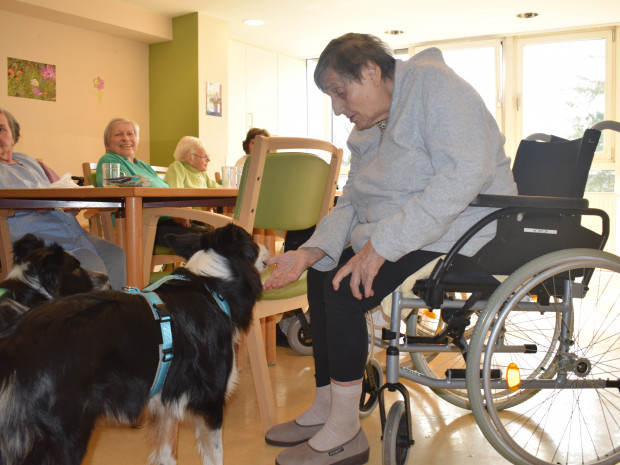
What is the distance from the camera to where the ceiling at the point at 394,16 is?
20.6ft

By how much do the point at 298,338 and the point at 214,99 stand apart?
4.61 m

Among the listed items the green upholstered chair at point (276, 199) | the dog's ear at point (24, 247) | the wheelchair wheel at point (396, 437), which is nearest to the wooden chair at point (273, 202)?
the green upholstered chair at point (276, 199)

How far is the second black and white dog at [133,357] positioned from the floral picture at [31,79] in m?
4.84

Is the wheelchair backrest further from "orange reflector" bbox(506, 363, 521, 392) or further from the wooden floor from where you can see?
the wooden floor

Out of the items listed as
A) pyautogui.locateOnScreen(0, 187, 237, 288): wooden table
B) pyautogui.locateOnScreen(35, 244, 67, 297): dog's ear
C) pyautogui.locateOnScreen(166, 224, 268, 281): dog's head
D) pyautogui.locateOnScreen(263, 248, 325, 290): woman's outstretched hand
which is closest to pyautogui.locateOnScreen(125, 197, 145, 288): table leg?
pyautogui.locateOnScreen(0, 187, 237, 288): wooden table

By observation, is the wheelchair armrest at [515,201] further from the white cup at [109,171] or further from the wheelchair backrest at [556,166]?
the white cup at [109,171]

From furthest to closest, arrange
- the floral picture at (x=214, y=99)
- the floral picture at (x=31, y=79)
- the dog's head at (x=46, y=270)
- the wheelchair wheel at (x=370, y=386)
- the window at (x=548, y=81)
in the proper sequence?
the window at (x=548, y=81) → the floral picture at (x=214, y=99) → the floral picture at (x=31, y=79) → the wheelchair wheel at (x=370, y=386) → the dog's head at (x=46, y=270)

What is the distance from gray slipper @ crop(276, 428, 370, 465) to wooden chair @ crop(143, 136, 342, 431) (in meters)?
0.37

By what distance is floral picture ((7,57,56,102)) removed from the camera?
5.54 m

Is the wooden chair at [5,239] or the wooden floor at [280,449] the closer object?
the wooden floor at [280,449]

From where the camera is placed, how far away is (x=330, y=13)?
21.8 ft

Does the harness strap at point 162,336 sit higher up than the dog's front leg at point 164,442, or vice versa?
the harness strap at point 162,336

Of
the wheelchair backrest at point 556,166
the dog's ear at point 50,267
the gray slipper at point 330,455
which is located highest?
the wheelchair backrest at point 556,166

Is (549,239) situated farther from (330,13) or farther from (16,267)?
(330,13)
